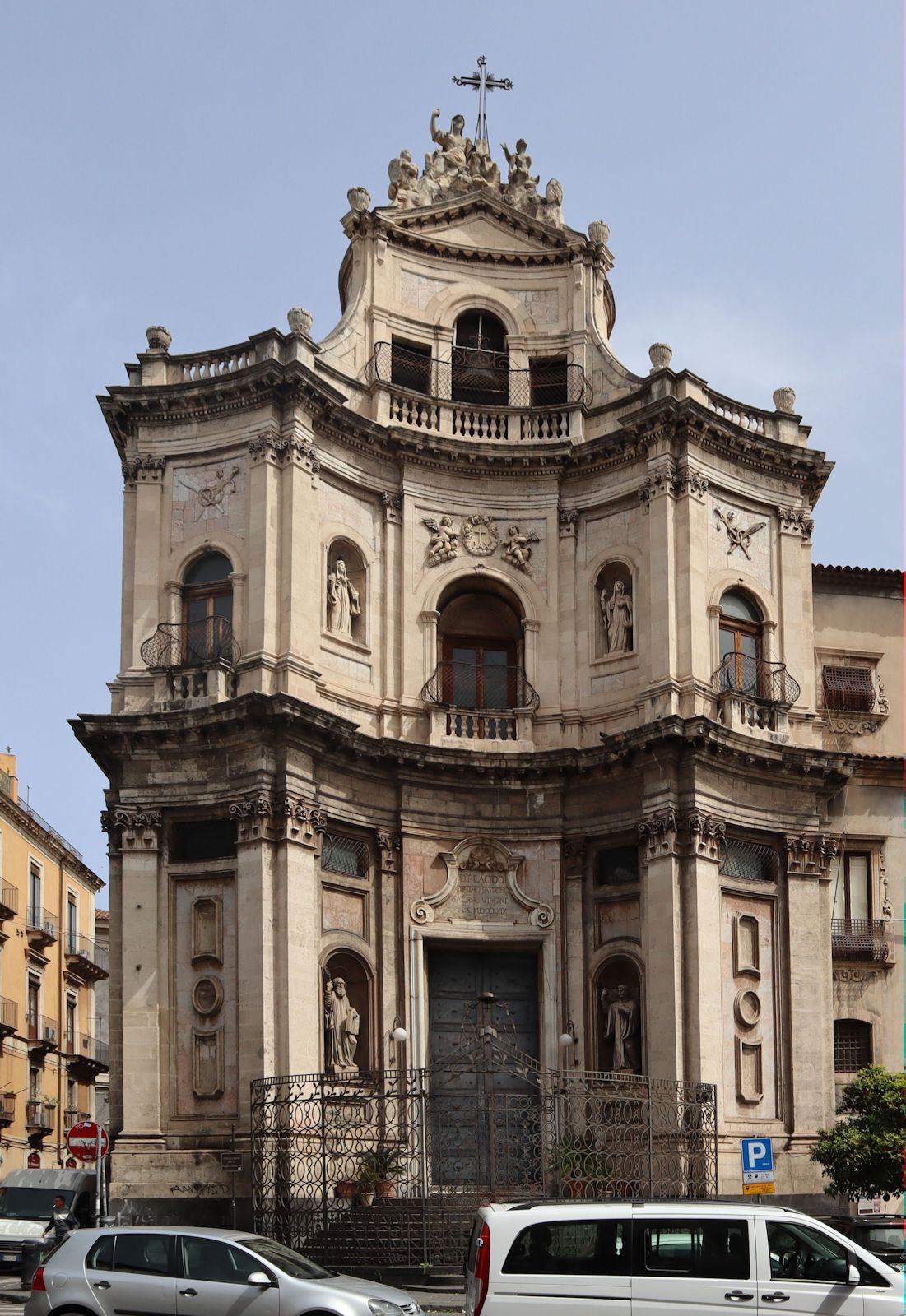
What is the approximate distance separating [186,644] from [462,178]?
12.9m

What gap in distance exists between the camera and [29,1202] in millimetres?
30531

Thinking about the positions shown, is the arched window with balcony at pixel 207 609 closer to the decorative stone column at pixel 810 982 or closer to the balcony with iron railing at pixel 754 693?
the balcony with iron railing at pixel 754 693

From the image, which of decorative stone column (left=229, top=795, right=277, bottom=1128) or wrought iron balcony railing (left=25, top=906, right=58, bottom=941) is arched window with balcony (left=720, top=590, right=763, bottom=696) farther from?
wrought iron balcony railing (left=25, top=906, right=58, bottom=941)

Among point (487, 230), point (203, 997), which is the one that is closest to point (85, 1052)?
point (203, 997)

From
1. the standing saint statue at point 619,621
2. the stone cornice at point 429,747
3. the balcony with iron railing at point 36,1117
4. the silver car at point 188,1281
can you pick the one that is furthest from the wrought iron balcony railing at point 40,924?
the silver car at point 188,1281

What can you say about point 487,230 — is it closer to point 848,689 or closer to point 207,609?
point 207,609

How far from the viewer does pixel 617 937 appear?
33.9 m

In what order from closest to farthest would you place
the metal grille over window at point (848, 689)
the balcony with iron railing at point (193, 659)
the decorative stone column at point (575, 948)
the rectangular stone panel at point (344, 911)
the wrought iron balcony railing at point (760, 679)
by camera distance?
1. the balcony with iron railing at point (193, 659)
2. the rectangular stone panel at point (344, 911)
3. the decorative stone column at point (575, 948)
4. the wrought iron balcony railing at point (760, 679)
5. the metal grille over window at point (848, 689)

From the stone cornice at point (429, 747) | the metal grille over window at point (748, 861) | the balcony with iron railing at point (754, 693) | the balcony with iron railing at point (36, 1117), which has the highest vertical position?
the balcony with iron railing at point (754, 693)

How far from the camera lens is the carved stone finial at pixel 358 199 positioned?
37.7 metres

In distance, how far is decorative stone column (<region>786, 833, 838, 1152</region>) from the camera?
110ft

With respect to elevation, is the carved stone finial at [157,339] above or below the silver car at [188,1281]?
above

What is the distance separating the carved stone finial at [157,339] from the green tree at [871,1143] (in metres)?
18.8

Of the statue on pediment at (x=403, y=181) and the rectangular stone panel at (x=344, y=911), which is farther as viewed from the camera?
the statue on pediment at (x=403, y=181)
